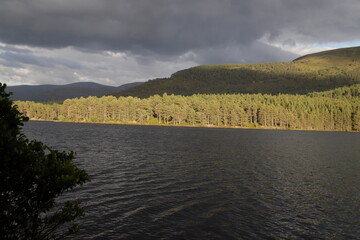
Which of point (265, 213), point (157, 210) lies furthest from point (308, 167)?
point (157, 210)

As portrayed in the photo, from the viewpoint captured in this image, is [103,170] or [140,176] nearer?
[140,176]

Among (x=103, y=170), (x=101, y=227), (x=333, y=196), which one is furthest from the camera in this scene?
(x=103, y=170)

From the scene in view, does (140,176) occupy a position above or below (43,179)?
below

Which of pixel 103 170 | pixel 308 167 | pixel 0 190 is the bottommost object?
pixel 308 167

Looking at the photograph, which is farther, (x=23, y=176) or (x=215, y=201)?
(x=215, y=201)

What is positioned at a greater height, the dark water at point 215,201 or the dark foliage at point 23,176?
the dark foliage at point 23,176

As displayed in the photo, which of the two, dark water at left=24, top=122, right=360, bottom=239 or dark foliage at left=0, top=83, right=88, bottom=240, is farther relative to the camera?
dark water at left=24, top=122, right=360, bottom=239

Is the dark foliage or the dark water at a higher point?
the dark foliage

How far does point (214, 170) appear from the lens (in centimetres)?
4353

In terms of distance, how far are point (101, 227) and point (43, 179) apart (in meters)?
11.1

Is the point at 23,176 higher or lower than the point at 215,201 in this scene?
higher

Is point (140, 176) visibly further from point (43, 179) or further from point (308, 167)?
point (308, 167)

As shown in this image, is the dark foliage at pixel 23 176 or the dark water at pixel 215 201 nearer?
the dark foliage at pixel 23 176

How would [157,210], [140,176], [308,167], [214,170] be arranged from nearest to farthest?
1. [157,210]
2. [140,176]
3. [214,170]
4. [308,167]
